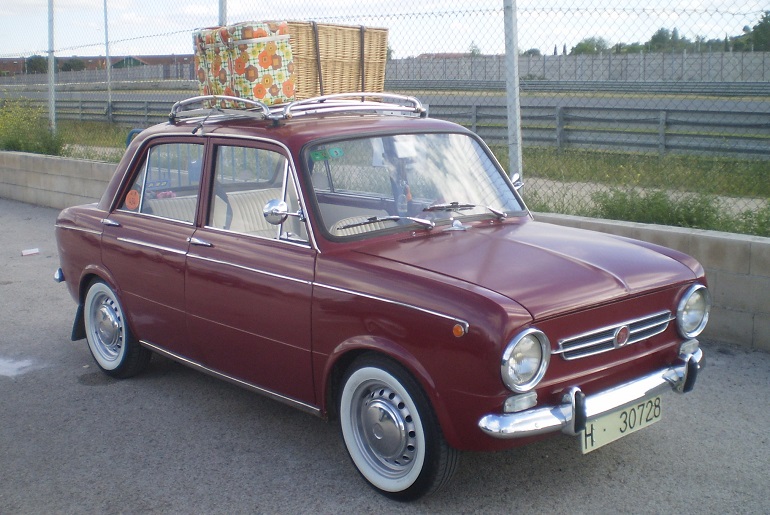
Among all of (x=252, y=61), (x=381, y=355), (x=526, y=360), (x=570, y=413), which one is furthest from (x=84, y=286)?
(x=570, y=413)

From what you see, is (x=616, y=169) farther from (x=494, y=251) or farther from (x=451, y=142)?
(x=494, y=251)

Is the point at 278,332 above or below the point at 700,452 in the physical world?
above

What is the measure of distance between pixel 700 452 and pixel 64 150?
11.8 metres

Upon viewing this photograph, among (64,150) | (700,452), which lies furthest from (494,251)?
(64,150)

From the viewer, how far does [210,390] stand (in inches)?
220

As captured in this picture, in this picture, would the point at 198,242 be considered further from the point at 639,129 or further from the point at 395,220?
the point at 639,129

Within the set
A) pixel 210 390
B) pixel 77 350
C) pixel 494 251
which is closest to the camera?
pixel 494 251

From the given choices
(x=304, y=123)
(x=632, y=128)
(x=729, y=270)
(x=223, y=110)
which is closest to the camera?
(x=304, y=123)

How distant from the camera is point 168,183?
5.45 meters

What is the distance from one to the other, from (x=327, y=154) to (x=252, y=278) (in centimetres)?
75

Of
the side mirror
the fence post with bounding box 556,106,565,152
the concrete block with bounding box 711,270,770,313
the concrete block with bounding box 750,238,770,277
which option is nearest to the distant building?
the side mirror

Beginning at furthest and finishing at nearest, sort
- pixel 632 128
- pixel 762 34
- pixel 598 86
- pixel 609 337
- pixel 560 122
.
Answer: pixel 560 122, pixel 632 128, pixel 598 86, pixel 762 34, pixel 609 337

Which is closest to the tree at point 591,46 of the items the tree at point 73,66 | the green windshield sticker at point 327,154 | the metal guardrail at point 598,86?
the metal guardrail at point 598,86

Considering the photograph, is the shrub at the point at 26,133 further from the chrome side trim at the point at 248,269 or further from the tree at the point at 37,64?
the chrome side trim at the point at 248,269
